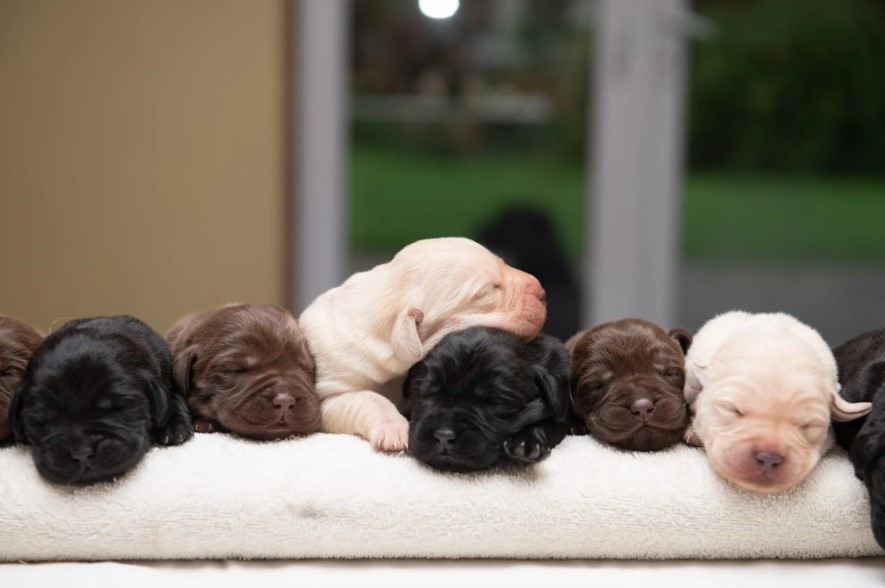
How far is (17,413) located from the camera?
115 cm

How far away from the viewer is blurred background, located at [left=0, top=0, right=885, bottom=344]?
286cm

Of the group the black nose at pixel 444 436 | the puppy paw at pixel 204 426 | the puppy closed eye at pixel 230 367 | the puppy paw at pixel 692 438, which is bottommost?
the puppy paw at pixel 204 426

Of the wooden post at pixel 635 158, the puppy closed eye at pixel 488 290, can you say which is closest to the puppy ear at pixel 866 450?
the puppy closed eye at pixel 488 290

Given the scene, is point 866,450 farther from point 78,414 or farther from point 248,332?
point 78,414

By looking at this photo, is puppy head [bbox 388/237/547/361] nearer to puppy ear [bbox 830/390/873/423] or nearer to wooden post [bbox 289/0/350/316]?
puppy ear [bbox 830/390/873/423]

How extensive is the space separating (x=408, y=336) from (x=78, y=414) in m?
0.42

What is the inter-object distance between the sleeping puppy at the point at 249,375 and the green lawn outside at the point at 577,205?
183 centimetres

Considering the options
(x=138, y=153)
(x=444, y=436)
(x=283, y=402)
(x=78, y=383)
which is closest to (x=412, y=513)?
(x=444, y=436)

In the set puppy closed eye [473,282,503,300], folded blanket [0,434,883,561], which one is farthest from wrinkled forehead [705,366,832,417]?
puppy closed eye [473,282,503,300]

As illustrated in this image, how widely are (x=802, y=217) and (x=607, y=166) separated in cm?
83

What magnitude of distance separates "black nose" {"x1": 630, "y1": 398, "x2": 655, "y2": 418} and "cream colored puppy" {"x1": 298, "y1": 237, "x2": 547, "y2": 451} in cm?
17

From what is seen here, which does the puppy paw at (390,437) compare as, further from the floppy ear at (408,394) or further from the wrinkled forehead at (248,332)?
the wrinkled forehead at (248,332)

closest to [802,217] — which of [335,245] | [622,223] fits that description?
[622,223]

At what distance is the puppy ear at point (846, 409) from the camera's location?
1.16 metres
